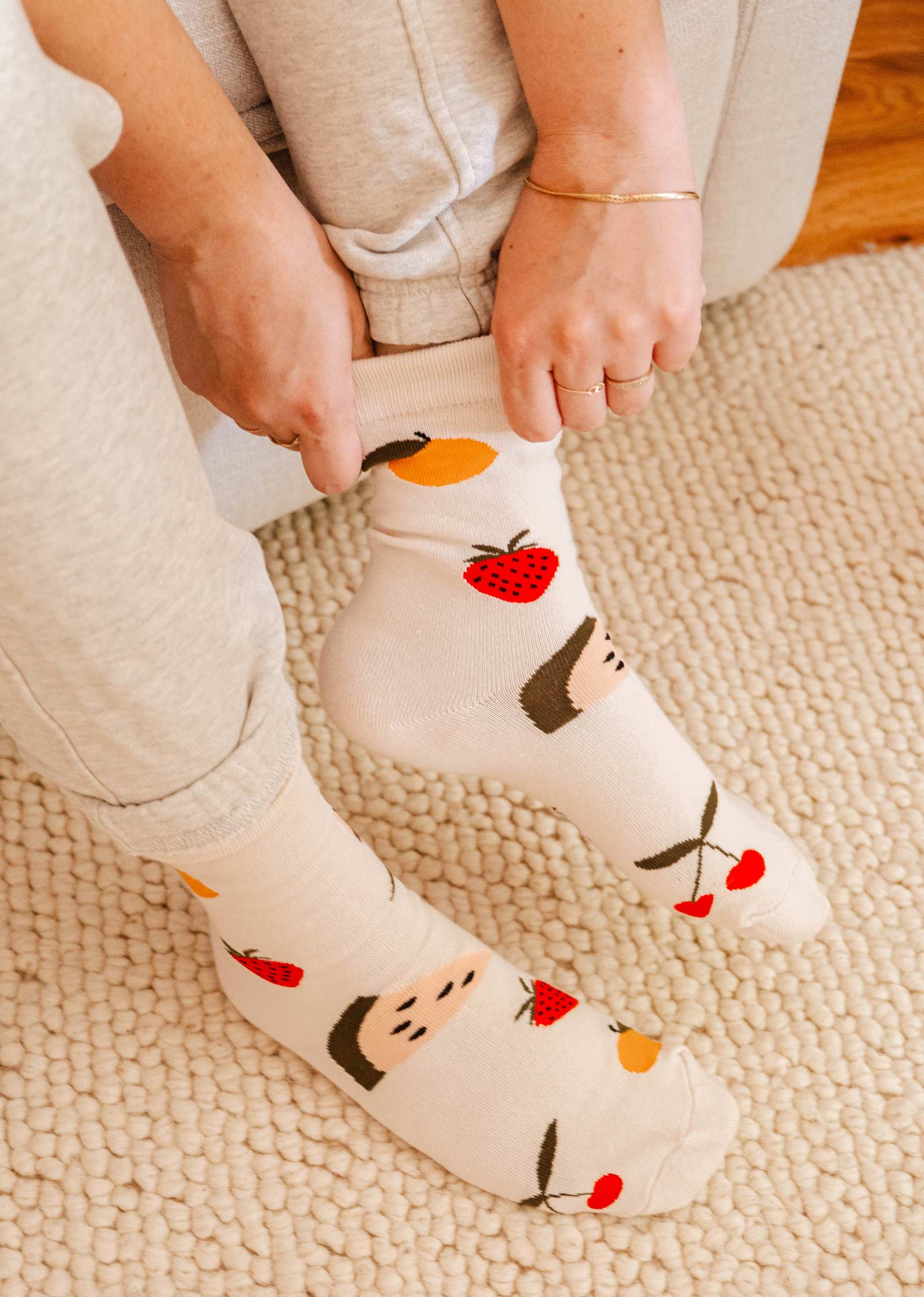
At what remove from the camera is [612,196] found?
54cm

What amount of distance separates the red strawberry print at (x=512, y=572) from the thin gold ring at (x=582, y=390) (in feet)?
0.25

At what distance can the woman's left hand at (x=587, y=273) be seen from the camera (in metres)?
0.53

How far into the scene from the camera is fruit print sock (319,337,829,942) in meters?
0.57

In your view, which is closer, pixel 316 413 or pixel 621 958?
pixel 316 413

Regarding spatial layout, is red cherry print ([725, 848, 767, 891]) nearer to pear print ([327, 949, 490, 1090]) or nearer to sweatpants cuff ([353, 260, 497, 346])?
pear print ([327, 949, 490, 1090])

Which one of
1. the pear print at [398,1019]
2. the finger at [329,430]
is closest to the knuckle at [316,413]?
the finger at [329,430]

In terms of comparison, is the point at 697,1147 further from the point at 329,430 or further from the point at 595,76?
the point at 595,76

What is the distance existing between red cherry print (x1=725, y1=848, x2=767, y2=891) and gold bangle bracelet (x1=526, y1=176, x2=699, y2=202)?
0.38 metres

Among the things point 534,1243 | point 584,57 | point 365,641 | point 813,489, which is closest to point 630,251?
point 584,57

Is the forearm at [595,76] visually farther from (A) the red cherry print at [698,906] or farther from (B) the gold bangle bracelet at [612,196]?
(A) the red cherry print at [698,906]

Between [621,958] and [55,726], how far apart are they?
47 cm

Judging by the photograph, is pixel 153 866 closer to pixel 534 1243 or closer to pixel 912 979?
pixel 534 1243

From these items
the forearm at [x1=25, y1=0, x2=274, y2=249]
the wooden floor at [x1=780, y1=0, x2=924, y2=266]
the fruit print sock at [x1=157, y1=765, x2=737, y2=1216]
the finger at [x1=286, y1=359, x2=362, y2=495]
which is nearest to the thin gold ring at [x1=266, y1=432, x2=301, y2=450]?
the finger at [x1=286, y1=359, x2=362, y2=495]

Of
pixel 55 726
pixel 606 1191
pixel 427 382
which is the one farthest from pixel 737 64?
pixel 606 1191
